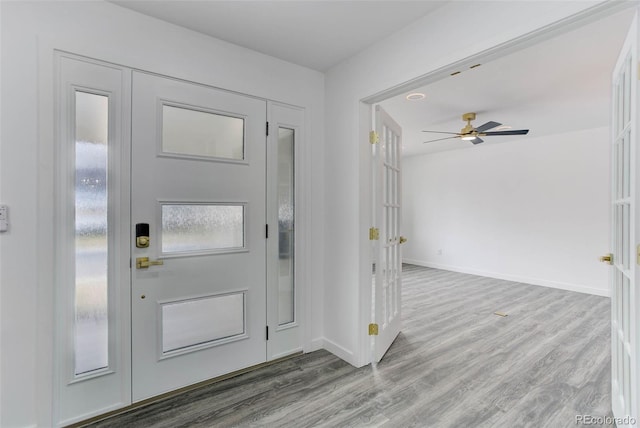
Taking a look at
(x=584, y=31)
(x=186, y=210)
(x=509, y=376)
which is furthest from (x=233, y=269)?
(x=584, y=31)

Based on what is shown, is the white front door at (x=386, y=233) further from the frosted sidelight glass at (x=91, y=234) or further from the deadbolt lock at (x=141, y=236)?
the frosted sidelight glass at (x=91, y=234)

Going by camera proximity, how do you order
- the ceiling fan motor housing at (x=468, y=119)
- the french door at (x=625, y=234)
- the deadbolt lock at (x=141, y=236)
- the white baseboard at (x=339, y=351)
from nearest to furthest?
the french door at (x=625, y=234)
the deadbolt lock at (x=141, y=236)
the white baseboard at (x=339, y=351)
the ceiling fan motor housing at (x=468, y=119)

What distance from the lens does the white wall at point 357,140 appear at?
196 cm

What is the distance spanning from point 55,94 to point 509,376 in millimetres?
3756

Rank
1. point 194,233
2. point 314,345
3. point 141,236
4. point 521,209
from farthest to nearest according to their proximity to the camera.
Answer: point 521,209 → point 314,345 → point 194,233 → point 141,236

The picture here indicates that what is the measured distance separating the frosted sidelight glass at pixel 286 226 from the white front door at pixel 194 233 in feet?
0.61

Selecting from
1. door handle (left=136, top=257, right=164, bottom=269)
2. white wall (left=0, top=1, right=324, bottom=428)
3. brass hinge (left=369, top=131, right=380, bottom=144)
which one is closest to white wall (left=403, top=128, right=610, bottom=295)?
brass hinge (left=369, top=131, right=380, bottom=144)

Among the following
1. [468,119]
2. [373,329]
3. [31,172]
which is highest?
[468,119]

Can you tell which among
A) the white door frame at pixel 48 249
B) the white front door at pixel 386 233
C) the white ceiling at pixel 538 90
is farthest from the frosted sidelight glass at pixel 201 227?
the white ceiling at pixel 538 90

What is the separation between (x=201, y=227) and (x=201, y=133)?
72cm

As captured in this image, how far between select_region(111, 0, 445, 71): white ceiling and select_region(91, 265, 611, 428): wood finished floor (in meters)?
2.66

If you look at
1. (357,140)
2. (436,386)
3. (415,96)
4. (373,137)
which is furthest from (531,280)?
(357,140)

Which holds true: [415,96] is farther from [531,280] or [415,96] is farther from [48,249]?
[531,280]

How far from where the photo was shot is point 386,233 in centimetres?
294
